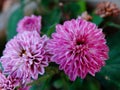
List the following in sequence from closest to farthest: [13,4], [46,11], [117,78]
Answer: [117,78], [46,11], [13,4]

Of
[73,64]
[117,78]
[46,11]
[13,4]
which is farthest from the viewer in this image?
[13,4]

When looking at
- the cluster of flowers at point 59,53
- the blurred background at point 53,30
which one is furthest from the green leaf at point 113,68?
the cluster of flowers at point 59,53

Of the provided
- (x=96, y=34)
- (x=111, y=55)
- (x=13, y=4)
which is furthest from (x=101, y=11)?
(x=13, y=4)

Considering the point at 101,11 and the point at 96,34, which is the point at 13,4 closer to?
the point at 101,11

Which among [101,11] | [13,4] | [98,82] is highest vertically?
[13,4]

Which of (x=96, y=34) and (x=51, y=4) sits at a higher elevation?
(x=51, y=4)

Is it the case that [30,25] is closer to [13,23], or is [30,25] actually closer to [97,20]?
[97,20]

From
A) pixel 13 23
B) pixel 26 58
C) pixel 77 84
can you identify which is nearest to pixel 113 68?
pixel 77 84

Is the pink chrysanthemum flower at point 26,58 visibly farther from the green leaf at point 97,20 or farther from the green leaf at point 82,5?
the green leaf at point 82,5
